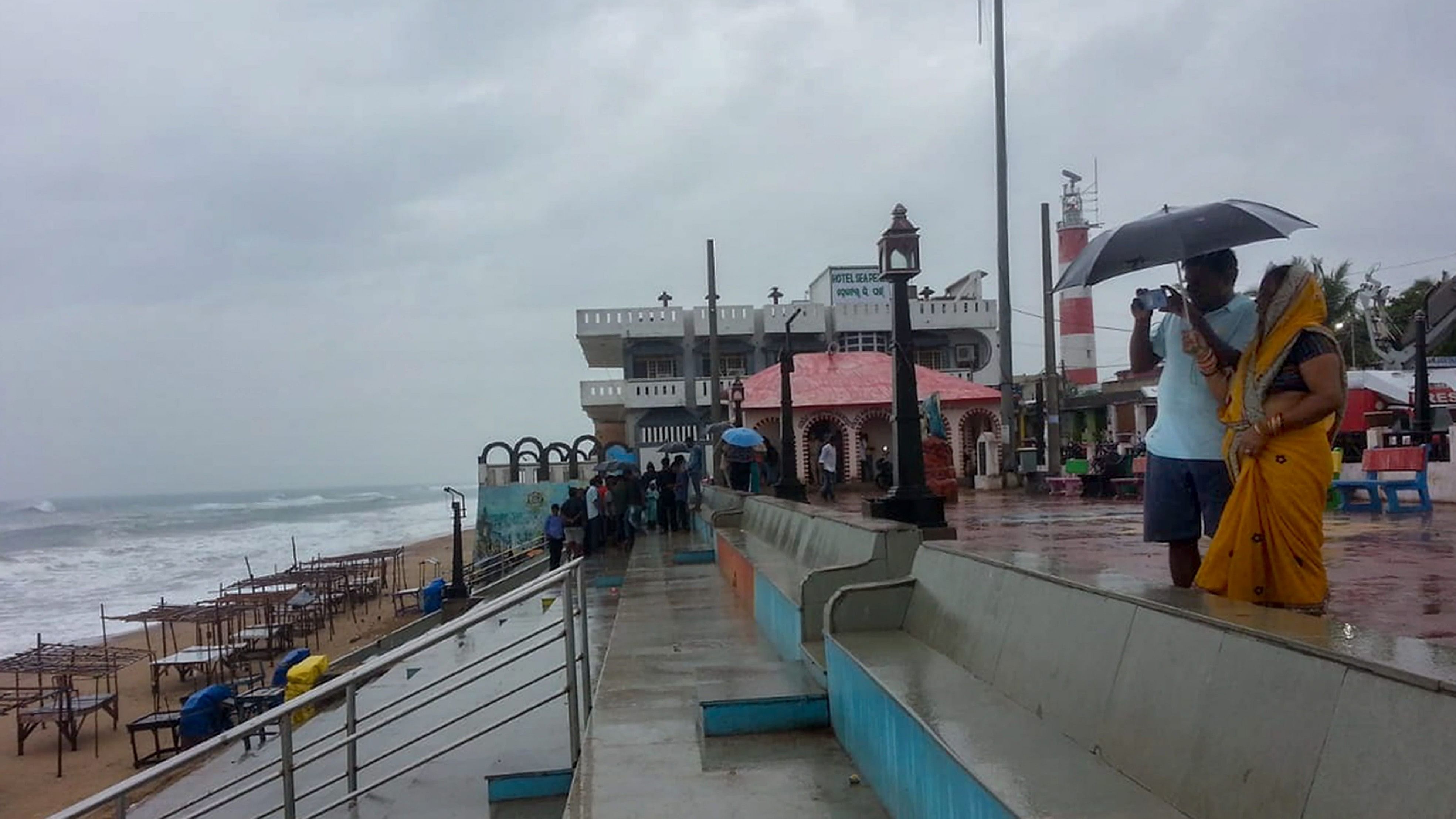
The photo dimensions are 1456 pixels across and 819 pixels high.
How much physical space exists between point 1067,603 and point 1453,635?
2.06 metres

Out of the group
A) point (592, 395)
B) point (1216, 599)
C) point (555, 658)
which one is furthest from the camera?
point (592, 395)

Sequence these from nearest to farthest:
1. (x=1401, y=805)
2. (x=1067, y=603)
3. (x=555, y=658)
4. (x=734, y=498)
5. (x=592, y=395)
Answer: (x=1401, y=805) → (x=1067, y=603) → (x=555, y=658) → (x=734, y=498) → (x=592, y=395)

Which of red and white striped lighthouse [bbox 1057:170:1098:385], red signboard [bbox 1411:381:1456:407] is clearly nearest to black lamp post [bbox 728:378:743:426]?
red signboard [bbox 1411:381:1456:407]

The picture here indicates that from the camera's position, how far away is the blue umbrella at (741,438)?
1714 cm

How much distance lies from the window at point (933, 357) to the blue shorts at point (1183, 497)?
36.0 meters

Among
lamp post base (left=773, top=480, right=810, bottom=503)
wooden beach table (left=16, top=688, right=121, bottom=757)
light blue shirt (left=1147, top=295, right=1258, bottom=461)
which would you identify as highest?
light blue shirt (left=1147, top=295, right=1258, bottom=461)

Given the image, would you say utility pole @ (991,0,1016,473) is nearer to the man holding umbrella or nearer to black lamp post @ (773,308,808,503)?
black lamp post @ (773,308,808,503)

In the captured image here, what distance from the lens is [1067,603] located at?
3373 millimetres

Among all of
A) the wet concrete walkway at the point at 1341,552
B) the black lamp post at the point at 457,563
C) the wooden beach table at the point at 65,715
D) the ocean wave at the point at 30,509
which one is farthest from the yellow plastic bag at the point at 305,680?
the ocean wave at the point at 30,509

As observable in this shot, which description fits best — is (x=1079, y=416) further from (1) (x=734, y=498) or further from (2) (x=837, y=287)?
(1) (x=734, y=498)

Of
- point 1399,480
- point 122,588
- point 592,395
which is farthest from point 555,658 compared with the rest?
point 122,588

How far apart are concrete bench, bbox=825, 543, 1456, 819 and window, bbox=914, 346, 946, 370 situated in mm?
35706

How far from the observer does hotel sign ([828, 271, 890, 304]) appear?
42.1m

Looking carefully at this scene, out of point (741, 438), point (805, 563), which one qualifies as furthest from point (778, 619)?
point (741, 438)
